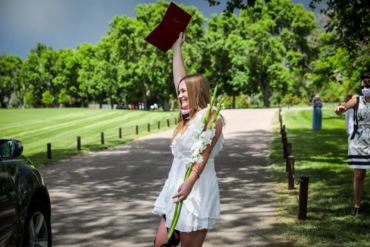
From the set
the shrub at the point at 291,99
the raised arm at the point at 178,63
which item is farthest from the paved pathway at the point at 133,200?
the shrub at the point at 291,99

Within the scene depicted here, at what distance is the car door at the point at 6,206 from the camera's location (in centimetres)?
237

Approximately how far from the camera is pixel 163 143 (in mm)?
16953

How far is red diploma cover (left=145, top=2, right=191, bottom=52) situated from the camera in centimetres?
328

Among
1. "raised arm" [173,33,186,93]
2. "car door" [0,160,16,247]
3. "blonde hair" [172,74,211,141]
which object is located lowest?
"car door" [0,160,16,247]

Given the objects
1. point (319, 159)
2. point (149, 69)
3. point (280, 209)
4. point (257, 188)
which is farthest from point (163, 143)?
point (149, 69)

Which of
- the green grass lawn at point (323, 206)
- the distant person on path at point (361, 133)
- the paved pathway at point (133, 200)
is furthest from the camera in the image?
the distant person on path at point (361, 133)

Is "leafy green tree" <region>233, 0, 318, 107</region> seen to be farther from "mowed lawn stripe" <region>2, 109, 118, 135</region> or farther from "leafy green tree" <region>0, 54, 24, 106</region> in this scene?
"leafy green tree" <region>0, 54, 24, 106</region>

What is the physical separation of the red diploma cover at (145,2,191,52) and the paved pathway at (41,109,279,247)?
268 centimetres

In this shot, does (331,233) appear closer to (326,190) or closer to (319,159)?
(326,190)

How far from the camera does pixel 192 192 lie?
2.62 m

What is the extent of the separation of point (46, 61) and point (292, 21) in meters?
56.4

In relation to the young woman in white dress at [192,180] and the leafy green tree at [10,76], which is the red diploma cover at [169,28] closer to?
the young woman in white dress at [192,180]

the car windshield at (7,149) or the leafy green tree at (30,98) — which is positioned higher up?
the leafy green tree at (30,98)

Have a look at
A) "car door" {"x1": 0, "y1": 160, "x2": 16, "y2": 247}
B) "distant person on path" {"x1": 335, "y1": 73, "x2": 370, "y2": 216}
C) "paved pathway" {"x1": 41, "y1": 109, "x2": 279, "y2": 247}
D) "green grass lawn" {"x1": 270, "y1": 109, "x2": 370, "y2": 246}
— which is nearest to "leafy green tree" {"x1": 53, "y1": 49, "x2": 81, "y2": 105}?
"paved pathway" {"x1": 41, "y1": 109, "x2": 279, "y2": 247}
